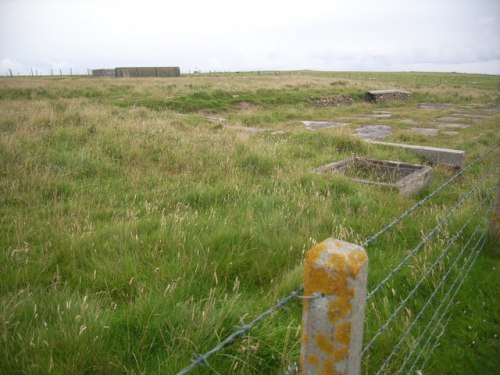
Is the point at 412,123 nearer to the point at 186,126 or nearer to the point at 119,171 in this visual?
the point at 186,126

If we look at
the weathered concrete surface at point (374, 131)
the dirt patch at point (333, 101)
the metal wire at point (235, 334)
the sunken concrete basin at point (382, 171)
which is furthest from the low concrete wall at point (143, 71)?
the metal wire at point (235, 334)

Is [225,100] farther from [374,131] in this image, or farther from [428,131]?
[428,131]

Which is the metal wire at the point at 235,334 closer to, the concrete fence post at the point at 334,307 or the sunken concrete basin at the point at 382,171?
the concrete fence post at the point at 334,307

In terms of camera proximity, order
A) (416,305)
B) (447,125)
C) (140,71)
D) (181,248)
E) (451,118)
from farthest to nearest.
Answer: (140,71) → (451,118) → (447,125) → (181,248) → (416,305)

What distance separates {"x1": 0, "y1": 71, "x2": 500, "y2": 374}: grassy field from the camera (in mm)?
2260

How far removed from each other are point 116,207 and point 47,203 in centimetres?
85

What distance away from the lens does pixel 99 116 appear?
32.5 ft

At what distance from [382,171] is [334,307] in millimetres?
6009

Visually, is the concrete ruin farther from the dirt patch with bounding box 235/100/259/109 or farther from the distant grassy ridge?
the dirt patch with bounding box 235/100/259/109

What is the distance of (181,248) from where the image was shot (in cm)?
344

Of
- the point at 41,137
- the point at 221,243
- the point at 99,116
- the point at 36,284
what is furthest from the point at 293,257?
the point at 99,116

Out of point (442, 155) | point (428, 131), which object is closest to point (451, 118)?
point (428, 131)

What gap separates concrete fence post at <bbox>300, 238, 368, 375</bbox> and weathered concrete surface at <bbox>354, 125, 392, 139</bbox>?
10.5 meters

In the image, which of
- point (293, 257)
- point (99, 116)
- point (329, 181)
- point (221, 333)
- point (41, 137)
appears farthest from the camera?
point (99, 116)
